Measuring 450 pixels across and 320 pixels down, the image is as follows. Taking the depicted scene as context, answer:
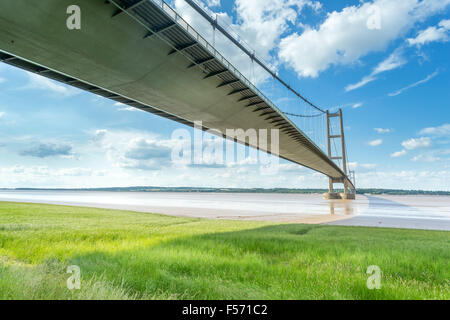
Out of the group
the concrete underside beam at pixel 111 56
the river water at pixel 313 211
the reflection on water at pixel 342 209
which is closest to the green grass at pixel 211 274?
the concrete underside beam at pixel 111 56

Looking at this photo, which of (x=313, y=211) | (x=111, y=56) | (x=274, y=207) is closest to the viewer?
(x=111, y=56)

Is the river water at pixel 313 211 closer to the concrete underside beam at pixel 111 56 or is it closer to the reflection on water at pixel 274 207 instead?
the reflection on water at pixel 274 207

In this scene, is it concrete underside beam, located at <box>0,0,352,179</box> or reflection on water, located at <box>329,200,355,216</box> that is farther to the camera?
reflection on water, located at <box>329,200,355,216</box>

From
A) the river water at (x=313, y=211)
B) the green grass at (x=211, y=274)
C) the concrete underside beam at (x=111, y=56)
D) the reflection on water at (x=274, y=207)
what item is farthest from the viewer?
the reflection on water at (x=274, y=207)

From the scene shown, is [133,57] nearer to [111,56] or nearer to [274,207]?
[111,56]

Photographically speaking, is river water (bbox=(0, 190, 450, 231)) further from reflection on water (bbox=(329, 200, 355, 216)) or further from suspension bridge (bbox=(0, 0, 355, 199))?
suspension bridge (bbox=(0, 0, 355, 199))

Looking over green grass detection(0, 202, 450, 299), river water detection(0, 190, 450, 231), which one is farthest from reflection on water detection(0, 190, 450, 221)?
green grass detection(0, 202, 450, 299)

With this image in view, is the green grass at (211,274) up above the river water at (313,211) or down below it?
above

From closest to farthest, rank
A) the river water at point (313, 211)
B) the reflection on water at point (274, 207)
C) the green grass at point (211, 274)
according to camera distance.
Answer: the green grass at point (211, 274), the river water at point (313, 211), the reflection on water at point (274, 207)

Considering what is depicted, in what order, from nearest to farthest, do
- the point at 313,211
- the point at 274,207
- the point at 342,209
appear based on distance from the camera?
1. the point at 313,211
2. the point at 342,209
3. the point at 274,207

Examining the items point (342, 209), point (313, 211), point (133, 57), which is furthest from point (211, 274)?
point (342, 209)

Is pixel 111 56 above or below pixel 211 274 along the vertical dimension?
above

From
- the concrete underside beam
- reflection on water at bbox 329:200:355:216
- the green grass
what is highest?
the concrete underside beam

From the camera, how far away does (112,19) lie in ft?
35.7
